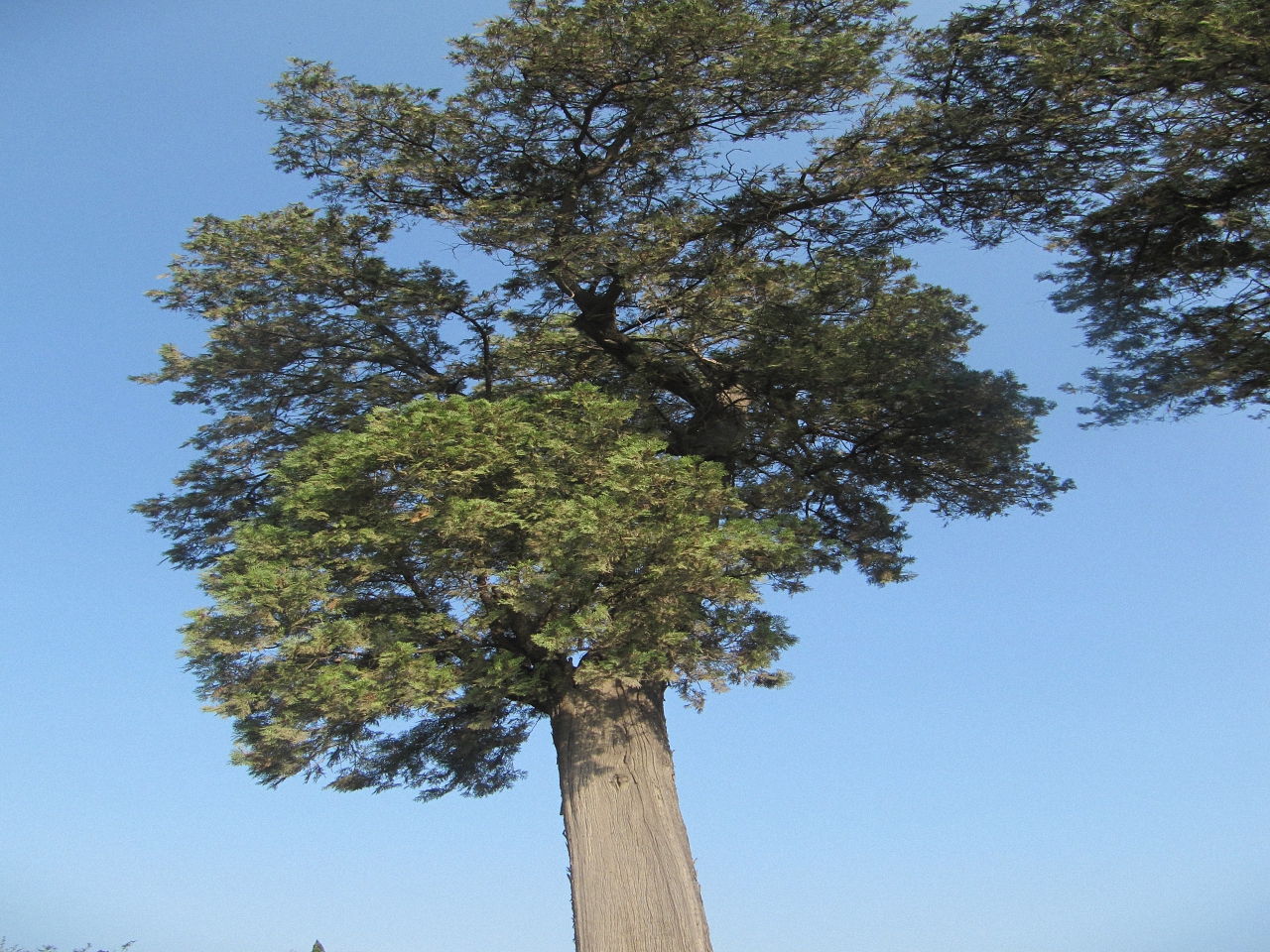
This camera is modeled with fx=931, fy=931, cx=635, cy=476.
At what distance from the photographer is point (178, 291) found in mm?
10219

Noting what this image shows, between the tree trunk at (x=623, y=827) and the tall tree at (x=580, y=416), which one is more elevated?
the tall tree at (x=580, y=416)

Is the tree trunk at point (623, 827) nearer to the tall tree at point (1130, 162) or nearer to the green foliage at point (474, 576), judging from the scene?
the green foliage at point (474, 576)

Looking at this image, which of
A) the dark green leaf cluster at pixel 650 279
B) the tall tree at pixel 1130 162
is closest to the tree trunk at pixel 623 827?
the dark green leaf cluster at pixel 650 279

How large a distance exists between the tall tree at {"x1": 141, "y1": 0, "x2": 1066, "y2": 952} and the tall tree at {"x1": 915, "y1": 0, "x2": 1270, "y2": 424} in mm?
766

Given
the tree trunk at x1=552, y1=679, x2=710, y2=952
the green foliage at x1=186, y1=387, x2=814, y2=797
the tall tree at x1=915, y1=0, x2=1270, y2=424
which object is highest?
the tall tree at x1=915, y1=0, x2=1270, y2=424

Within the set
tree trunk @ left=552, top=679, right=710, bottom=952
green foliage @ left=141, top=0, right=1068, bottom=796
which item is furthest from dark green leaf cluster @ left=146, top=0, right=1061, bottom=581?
tree trunk @ left=552, top=679, right=710, bottom=952

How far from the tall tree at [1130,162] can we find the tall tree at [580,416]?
2.51 ft

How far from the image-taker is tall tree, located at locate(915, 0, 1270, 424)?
7891 mm

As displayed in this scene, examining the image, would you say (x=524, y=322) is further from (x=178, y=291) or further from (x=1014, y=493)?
(x=1014, y=493)

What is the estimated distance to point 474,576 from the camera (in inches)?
320

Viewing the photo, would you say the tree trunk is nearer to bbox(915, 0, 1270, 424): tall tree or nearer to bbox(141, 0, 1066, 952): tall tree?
bbox(141, 0, 1066, 952): tall tree

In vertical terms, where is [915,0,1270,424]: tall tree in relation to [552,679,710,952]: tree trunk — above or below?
above

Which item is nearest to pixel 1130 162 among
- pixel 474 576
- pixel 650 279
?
pixel 650 279

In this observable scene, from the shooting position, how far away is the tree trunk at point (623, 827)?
751cm
